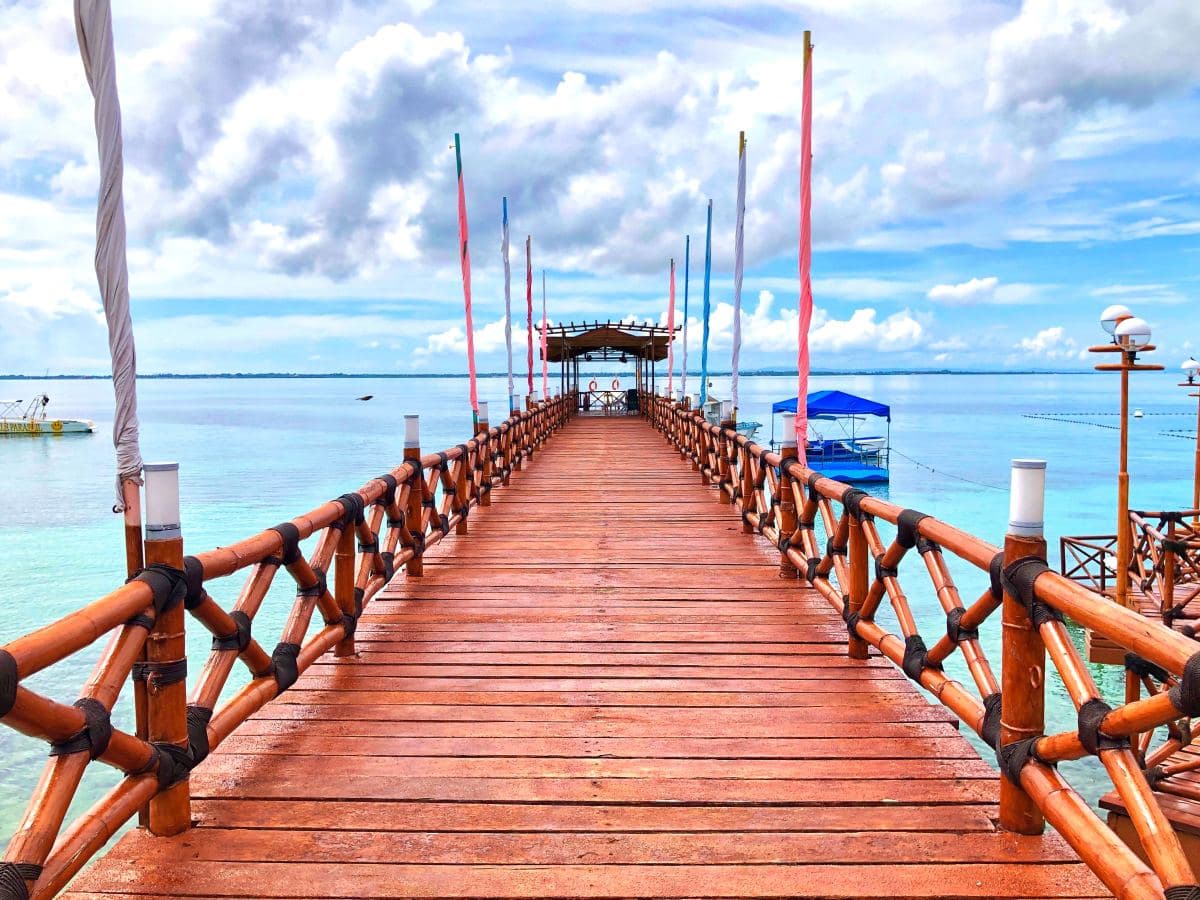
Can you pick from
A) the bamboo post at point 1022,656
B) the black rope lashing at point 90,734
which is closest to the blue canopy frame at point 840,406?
the bamboo post at point 1022,656

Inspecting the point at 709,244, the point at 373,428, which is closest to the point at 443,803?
the point at 709,244

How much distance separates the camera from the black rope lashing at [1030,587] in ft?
8.50

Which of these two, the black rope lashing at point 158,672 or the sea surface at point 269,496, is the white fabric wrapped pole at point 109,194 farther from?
the sea surface at point 269,496

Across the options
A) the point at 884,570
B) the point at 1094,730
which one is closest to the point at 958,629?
the point at 884,570

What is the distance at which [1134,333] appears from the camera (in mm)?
10281

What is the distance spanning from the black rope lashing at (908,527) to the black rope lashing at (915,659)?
0.40 meters

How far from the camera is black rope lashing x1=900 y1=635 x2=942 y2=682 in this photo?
3625mm

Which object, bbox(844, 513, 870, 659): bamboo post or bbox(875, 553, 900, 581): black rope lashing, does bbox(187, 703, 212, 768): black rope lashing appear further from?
bbox(844, 513, 870, 659): bamboo post

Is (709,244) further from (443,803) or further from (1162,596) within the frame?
(443,803)

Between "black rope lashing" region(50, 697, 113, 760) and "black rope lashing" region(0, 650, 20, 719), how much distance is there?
262mm

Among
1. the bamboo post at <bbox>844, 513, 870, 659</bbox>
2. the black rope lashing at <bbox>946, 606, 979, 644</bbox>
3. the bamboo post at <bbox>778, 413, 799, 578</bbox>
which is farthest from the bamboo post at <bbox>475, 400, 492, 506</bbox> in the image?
the black rope lashing at <bbox>946, 606, 979, 644</bbox>

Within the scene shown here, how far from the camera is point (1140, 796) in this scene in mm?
2072

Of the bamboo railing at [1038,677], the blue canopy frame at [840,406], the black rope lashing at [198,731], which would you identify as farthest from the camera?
the blue canopy frame at [840,406]

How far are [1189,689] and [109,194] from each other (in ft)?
10.4
